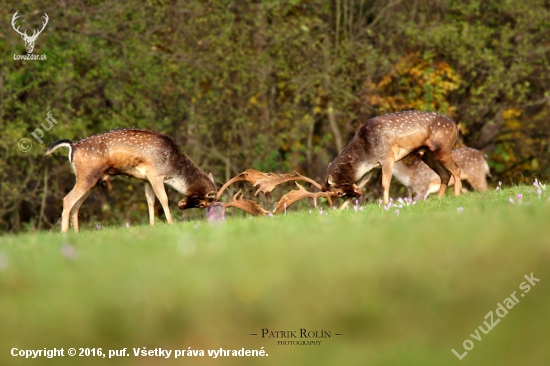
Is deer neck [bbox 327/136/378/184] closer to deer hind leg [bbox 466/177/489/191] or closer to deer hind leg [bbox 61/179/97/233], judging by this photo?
deer hind leg [bbox 61/179/97/233]

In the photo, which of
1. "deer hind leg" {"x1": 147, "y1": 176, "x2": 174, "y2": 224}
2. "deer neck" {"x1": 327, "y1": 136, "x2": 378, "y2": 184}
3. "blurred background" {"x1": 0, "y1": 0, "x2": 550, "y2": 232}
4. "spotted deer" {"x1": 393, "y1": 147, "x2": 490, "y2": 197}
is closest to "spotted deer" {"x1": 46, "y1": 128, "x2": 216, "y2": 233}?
"deer hind leg" {"x1": 147, "y1": 176, "x2": 174, "y2": 224}

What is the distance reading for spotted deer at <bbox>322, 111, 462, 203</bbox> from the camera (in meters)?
11.9

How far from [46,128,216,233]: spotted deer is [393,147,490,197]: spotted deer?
13.9 feet

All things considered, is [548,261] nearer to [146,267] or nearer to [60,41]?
[146,267]

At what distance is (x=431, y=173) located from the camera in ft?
50.4

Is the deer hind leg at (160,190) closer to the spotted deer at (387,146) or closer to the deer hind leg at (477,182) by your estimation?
→ the spotted deer at (387,146)

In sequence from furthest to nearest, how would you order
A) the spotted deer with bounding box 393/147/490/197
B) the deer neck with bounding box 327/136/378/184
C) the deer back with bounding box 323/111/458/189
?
1. the spotted deer with bounding box 393/147/490/197
2. the deer neck with bounding box 327/136/378/184
3. the deer back with bounding box 323/111/458/189

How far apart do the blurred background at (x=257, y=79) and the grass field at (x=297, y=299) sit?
1349 centimetres

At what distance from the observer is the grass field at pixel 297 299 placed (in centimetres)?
461

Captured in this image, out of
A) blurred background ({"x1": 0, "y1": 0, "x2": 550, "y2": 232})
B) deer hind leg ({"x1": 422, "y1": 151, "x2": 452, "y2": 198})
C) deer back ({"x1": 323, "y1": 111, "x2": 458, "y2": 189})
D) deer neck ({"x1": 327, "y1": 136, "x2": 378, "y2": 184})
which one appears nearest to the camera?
deer back ({"x1": 323, "y1": 111, "x2": 458, "y2": 189})

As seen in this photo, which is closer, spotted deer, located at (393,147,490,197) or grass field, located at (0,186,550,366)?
grass field, located at (0,186,550,366)

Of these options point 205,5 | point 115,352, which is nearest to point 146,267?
point 115,352

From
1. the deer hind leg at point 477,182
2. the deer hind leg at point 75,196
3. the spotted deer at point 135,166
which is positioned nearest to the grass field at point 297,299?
the deer hind leg at point 75,196

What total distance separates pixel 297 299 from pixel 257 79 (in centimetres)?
1592
